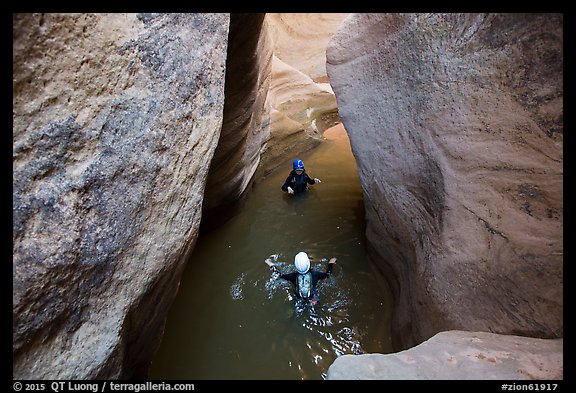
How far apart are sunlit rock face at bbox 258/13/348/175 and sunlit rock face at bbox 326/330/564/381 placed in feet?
18.5

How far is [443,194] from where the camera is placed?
3328mm

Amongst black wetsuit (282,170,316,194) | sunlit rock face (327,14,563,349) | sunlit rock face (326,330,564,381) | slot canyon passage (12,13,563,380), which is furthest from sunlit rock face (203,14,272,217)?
sunlit rock face (326,330,564,381)

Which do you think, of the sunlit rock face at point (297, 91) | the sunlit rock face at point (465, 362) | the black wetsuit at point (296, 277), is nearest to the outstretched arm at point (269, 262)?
the black wetsuit at point (296, 277)

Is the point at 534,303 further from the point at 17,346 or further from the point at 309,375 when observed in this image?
the point at 17,346

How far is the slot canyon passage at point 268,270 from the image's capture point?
212cm

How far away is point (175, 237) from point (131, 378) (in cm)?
131

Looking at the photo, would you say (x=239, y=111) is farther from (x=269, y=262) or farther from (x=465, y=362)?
(x=465, y=362)

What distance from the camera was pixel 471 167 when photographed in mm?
3148

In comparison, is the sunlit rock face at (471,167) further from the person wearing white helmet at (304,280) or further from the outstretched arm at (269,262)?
the outstretched arm at (269,262)

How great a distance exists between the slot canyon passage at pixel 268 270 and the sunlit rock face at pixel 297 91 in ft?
11.1

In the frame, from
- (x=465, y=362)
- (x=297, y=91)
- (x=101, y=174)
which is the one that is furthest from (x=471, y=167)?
(x=297, y=91)

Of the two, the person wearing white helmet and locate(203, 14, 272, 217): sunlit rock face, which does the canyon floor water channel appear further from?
locate(203, 14, 272, 217): sunlit rock face

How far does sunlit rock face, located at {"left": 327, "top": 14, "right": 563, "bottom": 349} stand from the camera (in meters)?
2.69
